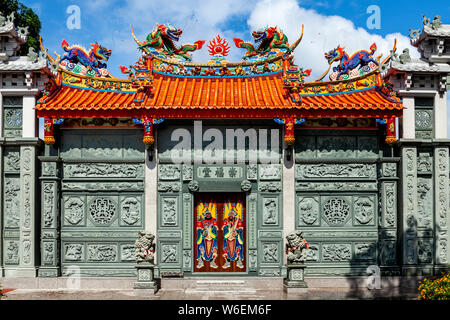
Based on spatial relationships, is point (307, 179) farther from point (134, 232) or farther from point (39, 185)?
point (39, 185)

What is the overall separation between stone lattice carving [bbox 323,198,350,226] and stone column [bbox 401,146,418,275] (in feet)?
4.48

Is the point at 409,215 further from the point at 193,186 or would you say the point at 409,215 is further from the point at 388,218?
the point at 193,186

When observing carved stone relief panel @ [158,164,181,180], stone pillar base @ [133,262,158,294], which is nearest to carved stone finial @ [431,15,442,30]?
carved stone relief panel @ [158,164,181,180]

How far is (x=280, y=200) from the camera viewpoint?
1237 centimetres

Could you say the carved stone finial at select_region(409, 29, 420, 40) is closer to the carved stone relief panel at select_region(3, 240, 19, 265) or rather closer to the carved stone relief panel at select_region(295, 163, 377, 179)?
the carved stone relief panel at select_region(295, 163, 377, 179)

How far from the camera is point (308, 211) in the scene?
40.6 feet

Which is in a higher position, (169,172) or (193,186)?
(169,172)

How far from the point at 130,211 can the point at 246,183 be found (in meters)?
2.96

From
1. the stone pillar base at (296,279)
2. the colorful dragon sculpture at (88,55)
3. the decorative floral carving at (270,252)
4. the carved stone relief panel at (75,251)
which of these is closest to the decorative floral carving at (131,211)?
the carved stone relief panel at (75,251)

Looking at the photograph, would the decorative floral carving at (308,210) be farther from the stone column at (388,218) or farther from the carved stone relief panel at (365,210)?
the stone column at (388,218)

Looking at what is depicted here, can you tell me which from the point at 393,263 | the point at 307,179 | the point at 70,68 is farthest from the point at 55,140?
the point at 393,263

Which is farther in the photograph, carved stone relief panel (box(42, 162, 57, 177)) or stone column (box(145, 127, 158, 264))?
stone column (box(145, 127, 158, 264))

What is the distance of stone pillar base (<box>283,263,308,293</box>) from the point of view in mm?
11195

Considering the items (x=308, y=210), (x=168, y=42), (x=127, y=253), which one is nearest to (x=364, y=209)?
(x=308, y=210)
